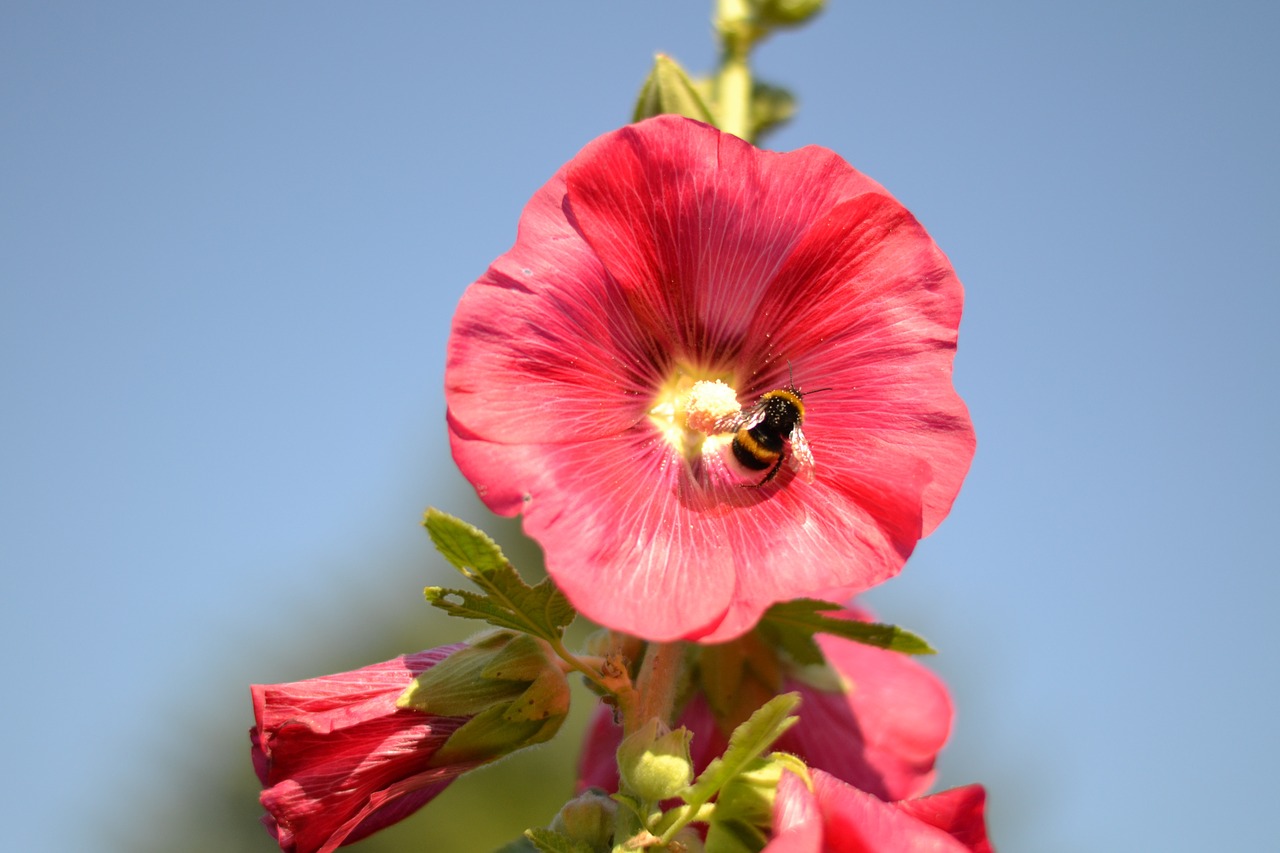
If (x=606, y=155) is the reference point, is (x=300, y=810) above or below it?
below

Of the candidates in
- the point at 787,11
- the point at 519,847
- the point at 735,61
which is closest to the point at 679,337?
the point at 519,847

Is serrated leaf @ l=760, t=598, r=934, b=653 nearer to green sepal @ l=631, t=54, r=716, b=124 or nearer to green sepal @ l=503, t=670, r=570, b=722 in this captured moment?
green sepal @ l=503, t=670, r=570, b=722

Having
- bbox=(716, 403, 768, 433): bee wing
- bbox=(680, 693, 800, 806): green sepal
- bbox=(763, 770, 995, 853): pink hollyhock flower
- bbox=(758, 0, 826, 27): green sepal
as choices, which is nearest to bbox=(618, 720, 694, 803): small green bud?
bbox=(680, 693, 800, 806): green sepal

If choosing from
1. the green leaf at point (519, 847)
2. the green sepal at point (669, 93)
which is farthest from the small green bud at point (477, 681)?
the green sepal at point (669, 93)

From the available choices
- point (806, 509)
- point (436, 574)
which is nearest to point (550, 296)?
point (806, 509)

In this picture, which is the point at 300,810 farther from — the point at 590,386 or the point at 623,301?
the point at 623,301

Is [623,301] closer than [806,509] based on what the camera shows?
No

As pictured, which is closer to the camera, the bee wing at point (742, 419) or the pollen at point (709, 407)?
the bee wing at point (742, 419)

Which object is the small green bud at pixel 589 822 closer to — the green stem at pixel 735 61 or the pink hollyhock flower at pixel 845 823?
the pink hollyhock flower at pixel 845 823
